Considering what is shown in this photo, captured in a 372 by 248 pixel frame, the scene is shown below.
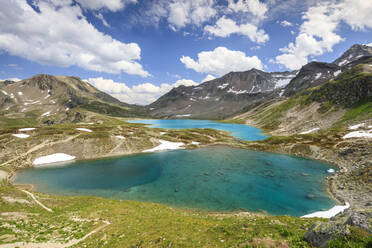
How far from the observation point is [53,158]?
226 ft

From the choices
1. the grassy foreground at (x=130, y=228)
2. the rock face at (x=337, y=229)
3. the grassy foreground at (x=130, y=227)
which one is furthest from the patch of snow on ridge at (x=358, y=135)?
the rock face at (x=337, y=229)

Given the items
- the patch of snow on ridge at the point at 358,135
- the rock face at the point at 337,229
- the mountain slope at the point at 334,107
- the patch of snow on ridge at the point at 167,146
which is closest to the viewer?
the rock face at the point at 337,229

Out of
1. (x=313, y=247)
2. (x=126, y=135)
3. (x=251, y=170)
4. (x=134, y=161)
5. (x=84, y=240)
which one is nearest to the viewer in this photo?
(x=313, y=247)

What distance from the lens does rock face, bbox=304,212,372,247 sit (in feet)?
35.4

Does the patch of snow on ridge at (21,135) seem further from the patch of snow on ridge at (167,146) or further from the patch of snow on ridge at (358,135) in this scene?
the patch of snow on ridge at (358,135)

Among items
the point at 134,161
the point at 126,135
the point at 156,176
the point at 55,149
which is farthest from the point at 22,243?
the point at 126,135

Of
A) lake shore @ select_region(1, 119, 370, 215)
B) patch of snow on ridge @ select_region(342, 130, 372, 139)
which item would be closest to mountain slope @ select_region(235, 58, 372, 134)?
patch of snow on ridge @ select_region(342, 130, 372, 139)

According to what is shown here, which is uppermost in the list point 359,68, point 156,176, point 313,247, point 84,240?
point 359,68

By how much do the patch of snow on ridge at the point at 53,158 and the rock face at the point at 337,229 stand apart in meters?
84.4

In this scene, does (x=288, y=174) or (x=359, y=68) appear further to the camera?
(x=359, y=68)

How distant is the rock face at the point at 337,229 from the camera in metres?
10.8

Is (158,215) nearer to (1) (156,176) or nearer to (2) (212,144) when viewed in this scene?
(1) (156,176)

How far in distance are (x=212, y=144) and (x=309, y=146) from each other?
46.2 metres

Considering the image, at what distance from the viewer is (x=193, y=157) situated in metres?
72.8
